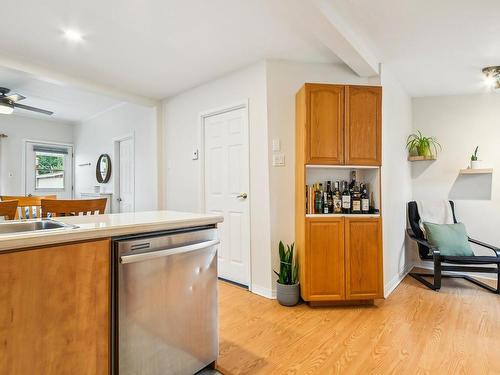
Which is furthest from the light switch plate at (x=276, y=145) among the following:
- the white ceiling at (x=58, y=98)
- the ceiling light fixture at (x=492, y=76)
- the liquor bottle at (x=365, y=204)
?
the white ceiling at (x=58, y=98)

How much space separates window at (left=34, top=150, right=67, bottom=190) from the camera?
5.47 metres

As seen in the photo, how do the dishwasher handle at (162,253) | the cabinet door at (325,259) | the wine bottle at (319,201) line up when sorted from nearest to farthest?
the dishwasher handle at (162,253)
the cabinet door at (325,259)
the wine bottle at (319,201)

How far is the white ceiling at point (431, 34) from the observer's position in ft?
6.59

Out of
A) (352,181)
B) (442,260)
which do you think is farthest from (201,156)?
(442,260)

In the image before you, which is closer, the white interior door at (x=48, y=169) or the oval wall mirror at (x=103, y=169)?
the oval wall mirror at (x=103, y=169)

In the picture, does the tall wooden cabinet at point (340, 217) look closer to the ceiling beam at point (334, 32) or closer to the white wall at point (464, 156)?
the ceiling beam at point (334, 32)

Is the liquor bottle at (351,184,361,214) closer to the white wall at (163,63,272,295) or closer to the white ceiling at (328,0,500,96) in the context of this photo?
the white wall at (163,63,272,295)

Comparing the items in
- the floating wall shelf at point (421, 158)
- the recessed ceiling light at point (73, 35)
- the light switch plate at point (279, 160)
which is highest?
Answer: the recessed ceiling light at point (73, 35)

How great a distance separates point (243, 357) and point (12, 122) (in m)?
5.89

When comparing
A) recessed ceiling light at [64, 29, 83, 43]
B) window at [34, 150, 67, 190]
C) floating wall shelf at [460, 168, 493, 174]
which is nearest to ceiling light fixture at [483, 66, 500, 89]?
floating wall shelf at [460, 168, 493, 174]

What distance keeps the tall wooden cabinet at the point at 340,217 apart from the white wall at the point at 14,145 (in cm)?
543

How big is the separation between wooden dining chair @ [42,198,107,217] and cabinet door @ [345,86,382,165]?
2.12 metres

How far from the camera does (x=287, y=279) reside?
105 inches

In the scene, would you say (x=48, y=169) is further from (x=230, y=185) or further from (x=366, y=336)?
(x=366, y=336)
